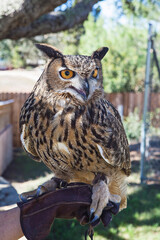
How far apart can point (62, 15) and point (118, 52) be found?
552 cm

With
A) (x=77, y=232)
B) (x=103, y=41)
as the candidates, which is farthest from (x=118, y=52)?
(x=77, y=232)

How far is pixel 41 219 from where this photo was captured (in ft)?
5.63

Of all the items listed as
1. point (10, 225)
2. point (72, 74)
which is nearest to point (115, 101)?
point (72, 74)

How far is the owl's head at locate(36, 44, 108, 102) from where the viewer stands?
157cm

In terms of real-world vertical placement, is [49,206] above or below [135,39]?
below

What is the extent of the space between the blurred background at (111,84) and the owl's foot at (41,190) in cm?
104

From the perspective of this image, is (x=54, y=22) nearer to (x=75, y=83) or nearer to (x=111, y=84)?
(x=75, y=83)

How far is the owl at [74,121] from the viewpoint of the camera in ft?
5.28

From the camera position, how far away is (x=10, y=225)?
1642mm

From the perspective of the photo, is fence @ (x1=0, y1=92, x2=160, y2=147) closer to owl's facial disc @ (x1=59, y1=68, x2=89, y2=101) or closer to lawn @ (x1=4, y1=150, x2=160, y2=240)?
lawn @ (x1=4, y1=150, x2=160, y2=240)

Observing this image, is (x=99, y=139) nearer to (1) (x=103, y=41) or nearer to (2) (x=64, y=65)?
(2) (x=64, y=65)

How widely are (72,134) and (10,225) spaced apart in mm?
670

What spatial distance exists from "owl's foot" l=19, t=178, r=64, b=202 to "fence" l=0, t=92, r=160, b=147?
6704mm

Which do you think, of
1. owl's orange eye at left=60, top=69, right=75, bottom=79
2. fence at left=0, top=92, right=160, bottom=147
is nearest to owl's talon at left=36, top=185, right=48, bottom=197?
owl's orange eye at left=60, top=69, right=75, bottom=79
